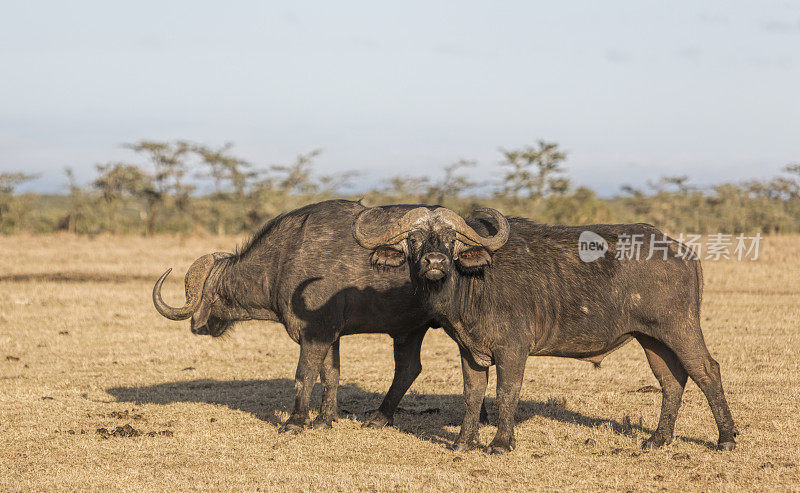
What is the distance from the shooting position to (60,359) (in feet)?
44.8

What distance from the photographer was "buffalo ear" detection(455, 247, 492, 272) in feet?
24.3

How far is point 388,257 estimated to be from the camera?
24.6 ft

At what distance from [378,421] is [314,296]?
1.61 meters

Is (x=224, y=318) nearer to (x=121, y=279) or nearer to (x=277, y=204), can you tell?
(x=121, y=279)

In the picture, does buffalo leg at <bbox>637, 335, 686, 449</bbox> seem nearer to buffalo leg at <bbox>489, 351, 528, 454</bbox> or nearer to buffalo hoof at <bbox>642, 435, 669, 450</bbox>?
buffalo hoof at <bbox>642, 435, 669, 450</bbox>

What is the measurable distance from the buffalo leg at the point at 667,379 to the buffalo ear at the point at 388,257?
2680 millimetres

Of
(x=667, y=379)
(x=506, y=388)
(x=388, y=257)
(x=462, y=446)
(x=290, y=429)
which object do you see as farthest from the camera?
(x=290, y=429)

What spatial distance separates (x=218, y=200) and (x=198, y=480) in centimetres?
4765

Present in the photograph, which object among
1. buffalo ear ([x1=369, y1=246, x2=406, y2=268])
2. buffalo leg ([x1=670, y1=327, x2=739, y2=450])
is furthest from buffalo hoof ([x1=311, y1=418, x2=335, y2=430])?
buffalo leg ([x1=670, y1=327, x2=739, y2=450])

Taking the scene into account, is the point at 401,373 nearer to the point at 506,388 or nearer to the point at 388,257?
the point at 506,388

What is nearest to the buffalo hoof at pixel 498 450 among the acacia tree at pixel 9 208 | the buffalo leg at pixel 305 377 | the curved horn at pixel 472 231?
the curved horn at pixel 472 231

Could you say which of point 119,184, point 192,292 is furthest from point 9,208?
point 192,292

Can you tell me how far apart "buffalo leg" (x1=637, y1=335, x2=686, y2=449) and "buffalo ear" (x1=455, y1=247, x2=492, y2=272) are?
2039 mm

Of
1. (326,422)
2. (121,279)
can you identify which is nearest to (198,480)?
(326,422)
